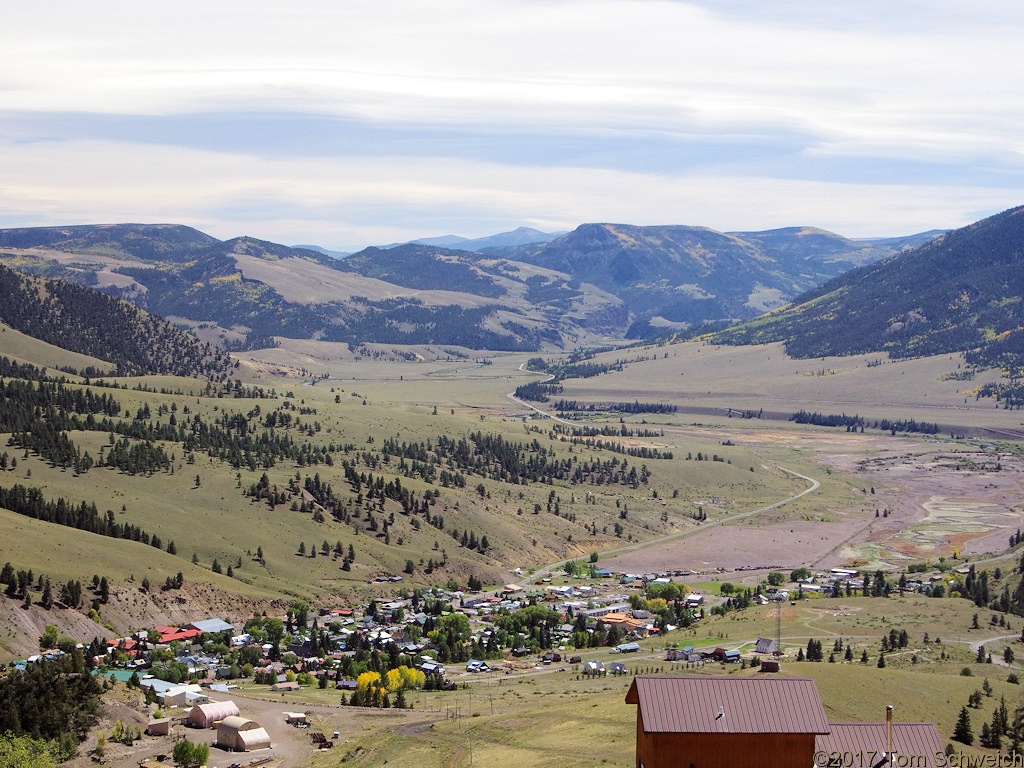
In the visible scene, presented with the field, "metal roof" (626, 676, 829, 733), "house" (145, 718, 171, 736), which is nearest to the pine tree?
the field

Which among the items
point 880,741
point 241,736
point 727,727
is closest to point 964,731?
point 880,741

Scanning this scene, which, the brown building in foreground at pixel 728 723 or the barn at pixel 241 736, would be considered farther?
the barn at pixel 241 736

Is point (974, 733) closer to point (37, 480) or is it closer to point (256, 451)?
point (37, 480)

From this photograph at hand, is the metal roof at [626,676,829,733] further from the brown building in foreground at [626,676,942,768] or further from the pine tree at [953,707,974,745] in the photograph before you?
the pine tree at [953,707,974,745]

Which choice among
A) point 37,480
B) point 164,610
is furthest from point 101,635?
point 37,480

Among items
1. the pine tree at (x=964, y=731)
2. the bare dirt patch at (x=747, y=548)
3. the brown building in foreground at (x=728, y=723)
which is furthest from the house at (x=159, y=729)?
the bare dirt patch at (x=747, y=548)

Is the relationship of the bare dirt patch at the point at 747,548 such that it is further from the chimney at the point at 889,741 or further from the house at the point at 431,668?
the chimney at the point at 889,741

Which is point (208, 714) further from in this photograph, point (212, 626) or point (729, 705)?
point (729, 705)
